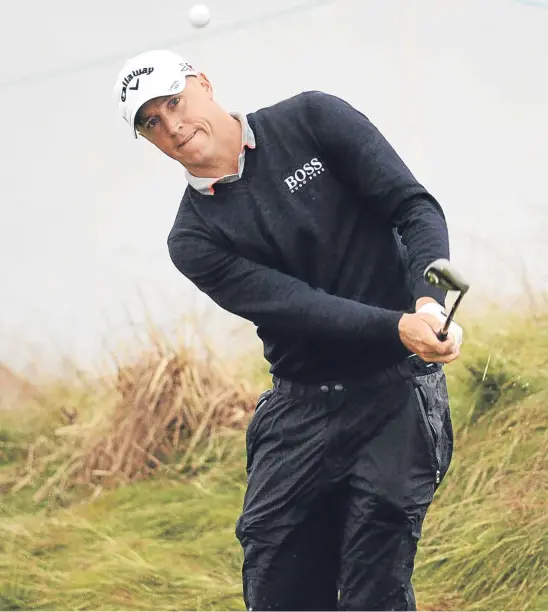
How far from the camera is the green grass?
12.3ft

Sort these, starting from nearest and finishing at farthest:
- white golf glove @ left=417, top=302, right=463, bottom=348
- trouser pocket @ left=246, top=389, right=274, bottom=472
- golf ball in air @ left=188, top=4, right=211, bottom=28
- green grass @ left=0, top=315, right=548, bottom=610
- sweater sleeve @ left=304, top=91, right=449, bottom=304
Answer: white golf glove @ left=417, top=302, right=463, bottom=348
sweater sleeve @ left=304, top=91, right=449, bottom=304
trouser pocket @ left=246, top=389, right=274, bottom=472
green grass @ left=0, top=315, right=548, bottom=610
golf ball in air @ left=188, top=4, right=211, bottom=28

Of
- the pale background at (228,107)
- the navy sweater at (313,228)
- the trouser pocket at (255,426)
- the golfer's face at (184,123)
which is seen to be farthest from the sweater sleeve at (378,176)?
the pale background at (228,107)

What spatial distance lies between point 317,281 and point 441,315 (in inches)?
12.7

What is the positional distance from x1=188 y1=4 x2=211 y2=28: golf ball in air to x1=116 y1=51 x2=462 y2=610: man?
4.96 feet

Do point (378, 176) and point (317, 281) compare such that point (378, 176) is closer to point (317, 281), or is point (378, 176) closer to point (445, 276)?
point (317, 281)

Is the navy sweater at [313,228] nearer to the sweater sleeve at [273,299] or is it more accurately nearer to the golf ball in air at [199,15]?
the sweater sleeve at [273,299]

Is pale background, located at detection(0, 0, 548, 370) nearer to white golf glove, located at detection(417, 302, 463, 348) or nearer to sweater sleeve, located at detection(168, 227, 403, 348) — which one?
sweater sleeve, located at detection(168, 227, 403, 348)

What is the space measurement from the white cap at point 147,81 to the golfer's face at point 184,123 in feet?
0.05

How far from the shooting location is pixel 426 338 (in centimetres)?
210

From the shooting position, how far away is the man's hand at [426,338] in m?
2.10

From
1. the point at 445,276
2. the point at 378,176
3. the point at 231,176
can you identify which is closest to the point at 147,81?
the point at 231,176

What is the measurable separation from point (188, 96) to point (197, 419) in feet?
6.06

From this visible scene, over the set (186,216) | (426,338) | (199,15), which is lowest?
(426,338)

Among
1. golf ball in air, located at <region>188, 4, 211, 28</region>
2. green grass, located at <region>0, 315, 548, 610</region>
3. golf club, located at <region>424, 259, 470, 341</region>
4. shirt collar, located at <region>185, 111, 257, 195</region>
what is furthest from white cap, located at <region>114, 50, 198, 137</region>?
green grass, located at <region>0, 315, 548, 610</region>
